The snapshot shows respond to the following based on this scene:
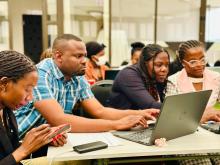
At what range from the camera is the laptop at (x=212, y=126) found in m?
1.91

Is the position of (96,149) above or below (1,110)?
below

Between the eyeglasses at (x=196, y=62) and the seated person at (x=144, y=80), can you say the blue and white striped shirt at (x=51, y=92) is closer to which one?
the seated person at (x=144, y=80)

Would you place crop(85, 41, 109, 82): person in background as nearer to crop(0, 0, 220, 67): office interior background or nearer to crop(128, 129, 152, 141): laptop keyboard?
crop(0, 0, 220, 67): office interior background

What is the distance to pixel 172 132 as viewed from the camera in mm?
1720

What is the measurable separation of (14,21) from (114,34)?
1.95 metres

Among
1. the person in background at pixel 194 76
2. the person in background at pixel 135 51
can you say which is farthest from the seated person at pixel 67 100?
the person in background at pixel 135 51

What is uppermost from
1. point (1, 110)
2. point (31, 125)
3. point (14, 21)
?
point (14, 21)

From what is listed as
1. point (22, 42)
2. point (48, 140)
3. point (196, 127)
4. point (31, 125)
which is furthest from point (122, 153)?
point (22, 42)

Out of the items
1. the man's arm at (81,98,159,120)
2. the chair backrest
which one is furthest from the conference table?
the chair backrest

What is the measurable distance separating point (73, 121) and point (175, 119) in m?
0.56

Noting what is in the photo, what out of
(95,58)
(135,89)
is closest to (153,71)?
(135,89)

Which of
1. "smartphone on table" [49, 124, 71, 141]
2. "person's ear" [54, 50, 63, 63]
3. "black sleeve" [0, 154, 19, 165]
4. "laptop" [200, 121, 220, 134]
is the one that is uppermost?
"person's ear" [54, 50, 63, 63]

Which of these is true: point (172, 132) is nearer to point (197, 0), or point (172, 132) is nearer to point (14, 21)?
point (197, 0)

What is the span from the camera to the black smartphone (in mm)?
1512
